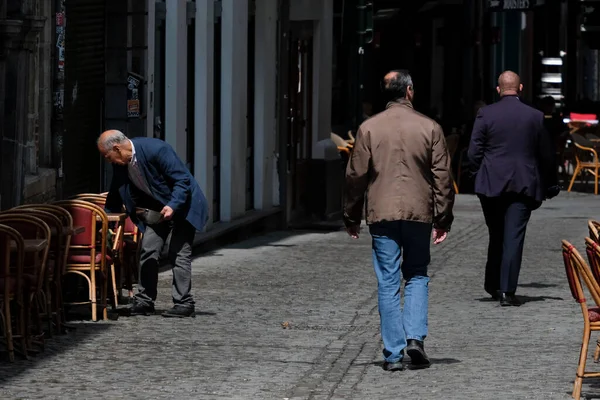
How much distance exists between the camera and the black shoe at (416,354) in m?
9.89

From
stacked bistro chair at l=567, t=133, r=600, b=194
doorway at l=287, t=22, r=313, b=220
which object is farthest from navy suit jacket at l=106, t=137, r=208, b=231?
stacked bistro chair at l=567, t=133, r=600, b=194

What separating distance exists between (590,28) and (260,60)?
50.5ft

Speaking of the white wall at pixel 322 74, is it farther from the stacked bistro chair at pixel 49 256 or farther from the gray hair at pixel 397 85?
the gray hair at pixel 397 85

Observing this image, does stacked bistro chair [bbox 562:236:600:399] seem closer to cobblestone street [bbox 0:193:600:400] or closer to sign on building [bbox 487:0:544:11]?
cobblestone street [bbox 0:193:600:400]

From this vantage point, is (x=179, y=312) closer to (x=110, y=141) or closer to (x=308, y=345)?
(x=110, y=141)

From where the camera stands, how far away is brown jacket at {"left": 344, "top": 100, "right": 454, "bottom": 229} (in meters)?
9.80

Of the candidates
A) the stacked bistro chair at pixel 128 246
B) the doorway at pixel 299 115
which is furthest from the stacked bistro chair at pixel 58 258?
the doorway at pixel 299 115

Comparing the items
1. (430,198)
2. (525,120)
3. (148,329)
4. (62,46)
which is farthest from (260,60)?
(430,198)

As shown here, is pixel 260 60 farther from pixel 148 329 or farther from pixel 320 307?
pixel 148 329

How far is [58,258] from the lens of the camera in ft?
36.5

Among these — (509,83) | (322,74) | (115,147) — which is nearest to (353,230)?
(115,147)

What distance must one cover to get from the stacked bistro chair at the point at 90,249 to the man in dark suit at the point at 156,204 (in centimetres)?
28

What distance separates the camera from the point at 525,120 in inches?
516

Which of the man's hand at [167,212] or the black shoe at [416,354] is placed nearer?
the black shoe at [416,354]
